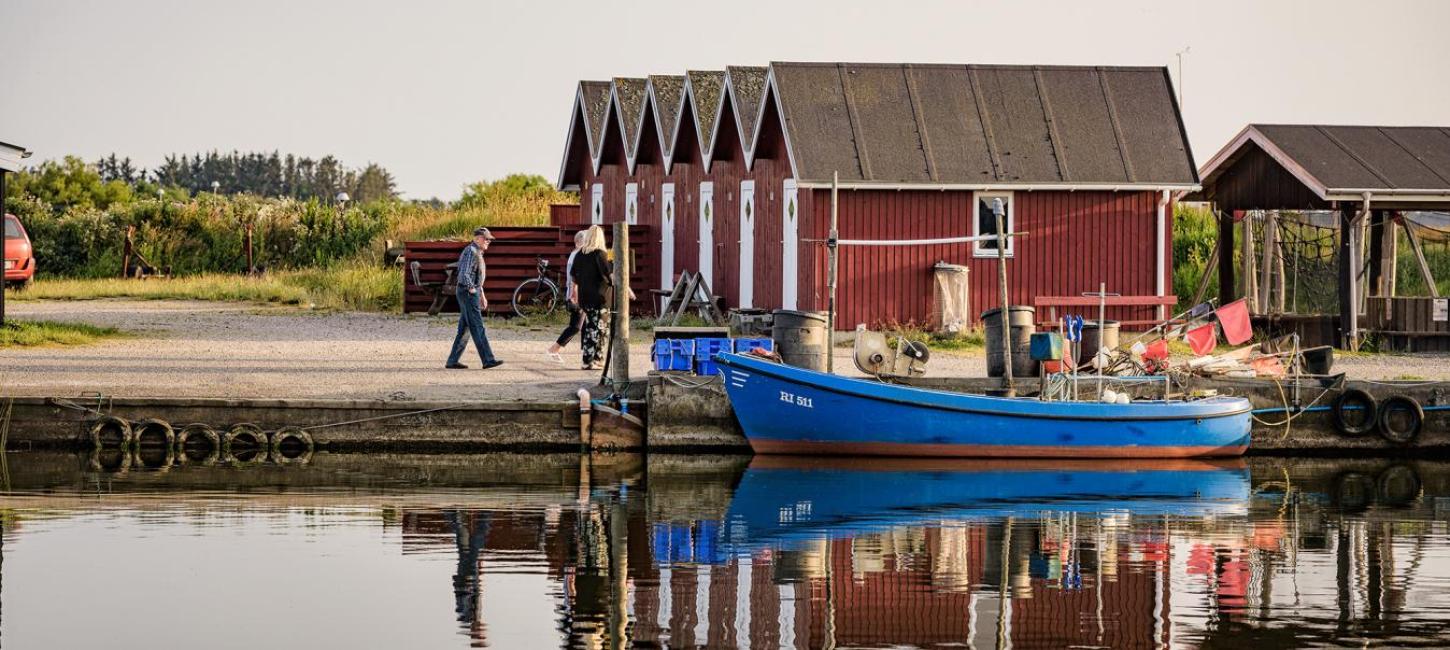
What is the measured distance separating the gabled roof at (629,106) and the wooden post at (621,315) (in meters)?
17.8

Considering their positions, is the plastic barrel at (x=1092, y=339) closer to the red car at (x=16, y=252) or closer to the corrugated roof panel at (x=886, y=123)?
the corrugated roof panel at (x=886, y=123)

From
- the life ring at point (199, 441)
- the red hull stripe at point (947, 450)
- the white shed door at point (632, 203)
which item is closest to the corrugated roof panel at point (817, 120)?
the red hull stripe at point (947, 450)

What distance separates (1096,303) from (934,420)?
10521 mm

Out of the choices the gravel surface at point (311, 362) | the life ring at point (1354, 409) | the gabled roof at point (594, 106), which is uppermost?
the gabled roof at point (594, 106)

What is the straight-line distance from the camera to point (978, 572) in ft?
46.6

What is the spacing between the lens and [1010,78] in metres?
31.4

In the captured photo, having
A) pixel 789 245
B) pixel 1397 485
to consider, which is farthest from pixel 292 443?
pixel 789 245

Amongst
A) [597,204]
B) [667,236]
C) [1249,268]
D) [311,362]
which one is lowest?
[311,362]

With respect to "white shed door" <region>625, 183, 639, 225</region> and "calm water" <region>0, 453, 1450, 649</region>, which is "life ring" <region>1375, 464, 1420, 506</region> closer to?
"calm water" <region>0, 453, 1450, 649</region>

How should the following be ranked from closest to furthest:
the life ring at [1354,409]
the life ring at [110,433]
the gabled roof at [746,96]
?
the life ring at [110,433]
the life ring at [1354,409]
the gabled roof at [746,96]

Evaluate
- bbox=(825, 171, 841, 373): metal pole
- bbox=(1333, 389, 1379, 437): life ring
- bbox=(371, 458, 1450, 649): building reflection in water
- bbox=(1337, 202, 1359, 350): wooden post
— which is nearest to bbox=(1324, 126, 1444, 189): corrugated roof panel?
bbox=(1337, 202, 1359, 350): wooden post

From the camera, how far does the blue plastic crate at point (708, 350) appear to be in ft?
69.7

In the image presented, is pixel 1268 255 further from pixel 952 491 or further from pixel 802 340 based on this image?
pixel 952 491

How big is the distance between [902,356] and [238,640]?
10972 millimetres
